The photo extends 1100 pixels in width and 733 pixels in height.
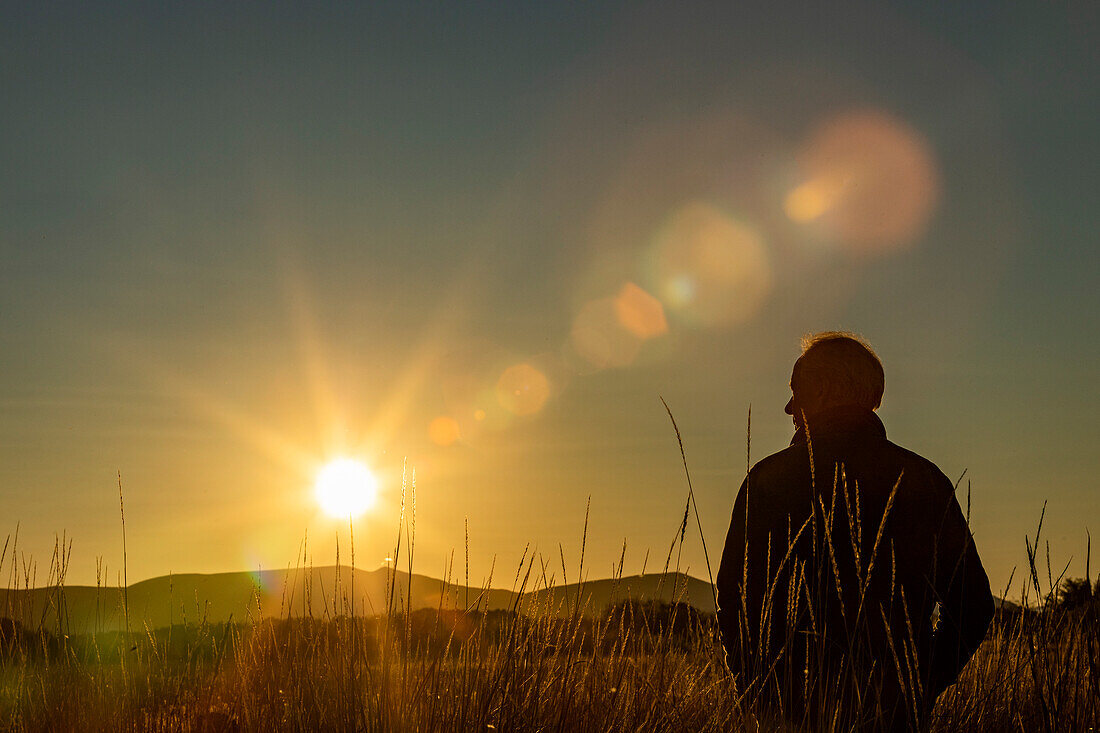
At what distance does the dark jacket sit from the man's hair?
0.08 meters

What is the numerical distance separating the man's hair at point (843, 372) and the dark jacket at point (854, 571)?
0.26 feet

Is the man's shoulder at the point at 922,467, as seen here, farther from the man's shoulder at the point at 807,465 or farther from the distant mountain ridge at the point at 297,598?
the distant mountain ridge at the point at 297,598

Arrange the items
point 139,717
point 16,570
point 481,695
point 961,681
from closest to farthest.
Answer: point 481,695, point 961,681, point 139,717, point 16,570

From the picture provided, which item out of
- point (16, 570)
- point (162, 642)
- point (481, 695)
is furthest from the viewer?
point (16, 570)

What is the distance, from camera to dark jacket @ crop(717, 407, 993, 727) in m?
2.73

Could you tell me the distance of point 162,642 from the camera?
12.3ft

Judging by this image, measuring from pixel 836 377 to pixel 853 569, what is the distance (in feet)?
2.18

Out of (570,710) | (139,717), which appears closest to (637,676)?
(570,710)

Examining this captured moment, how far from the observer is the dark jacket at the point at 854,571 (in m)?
2.73

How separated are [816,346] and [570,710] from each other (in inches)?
61.7

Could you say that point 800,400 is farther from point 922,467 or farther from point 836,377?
point 922,467

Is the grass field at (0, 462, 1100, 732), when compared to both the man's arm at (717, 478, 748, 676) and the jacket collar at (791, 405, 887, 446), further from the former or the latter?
the jacket collar at (791, 405, 887, 446)

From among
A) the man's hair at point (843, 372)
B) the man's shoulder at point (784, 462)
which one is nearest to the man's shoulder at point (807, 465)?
the man's shoulder at point (784, 462)

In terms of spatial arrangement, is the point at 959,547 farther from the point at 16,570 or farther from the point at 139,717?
the point at 16,570
